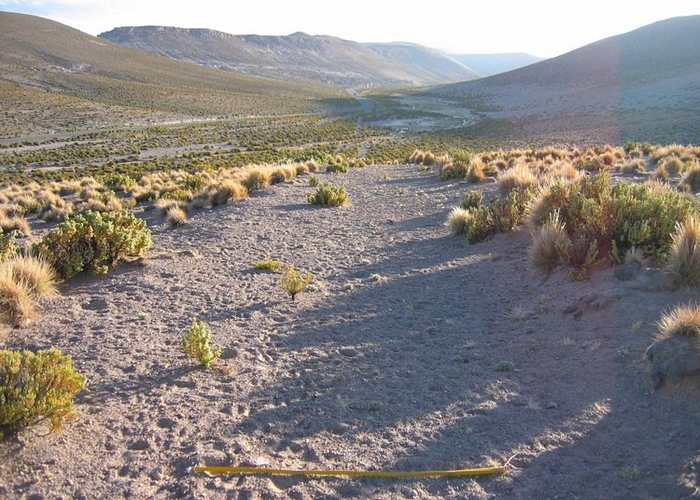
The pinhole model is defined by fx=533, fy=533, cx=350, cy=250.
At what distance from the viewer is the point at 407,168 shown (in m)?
21.0

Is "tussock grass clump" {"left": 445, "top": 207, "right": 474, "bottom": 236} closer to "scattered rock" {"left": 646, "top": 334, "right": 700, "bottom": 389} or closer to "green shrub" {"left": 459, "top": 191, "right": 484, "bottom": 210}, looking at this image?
"green shrub" {"left": 459, "top": 191, "right": 484, "bottom": 210}

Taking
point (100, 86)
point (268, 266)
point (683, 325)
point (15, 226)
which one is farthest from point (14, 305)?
point (100, 86)

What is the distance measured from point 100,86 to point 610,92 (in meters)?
71.2

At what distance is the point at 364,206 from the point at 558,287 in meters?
7.16

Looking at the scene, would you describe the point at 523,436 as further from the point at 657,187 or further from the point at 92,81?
the point at 92,81

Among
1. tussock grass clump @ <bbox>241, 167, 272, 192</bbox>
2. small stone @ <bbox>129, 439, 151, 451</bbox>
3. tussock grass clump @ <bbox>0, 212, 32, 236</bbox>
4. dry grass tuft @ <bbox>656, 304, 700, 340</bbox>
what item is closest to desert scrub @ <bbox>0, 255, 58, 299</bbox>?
small stone @ <bbox>129, 439, 151, 451</bbox>

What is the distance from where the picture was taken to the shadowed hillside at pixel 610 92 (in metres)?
38.0

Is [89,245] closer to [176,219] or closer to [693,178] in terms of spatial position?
[176,219]

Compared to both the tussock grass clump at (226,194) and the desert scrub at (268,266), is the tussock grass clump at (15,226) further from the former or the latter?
the desert scrub at (268,266)

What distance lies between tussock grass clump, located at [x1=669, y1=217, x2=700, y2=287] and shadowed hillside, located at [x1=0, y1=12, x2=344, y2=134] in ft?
194

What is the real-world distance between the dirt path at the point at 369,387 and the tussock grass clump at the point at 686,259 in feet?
0.77

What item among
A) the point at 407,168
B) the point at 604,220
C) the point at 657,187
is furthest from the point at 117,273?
the point at 407,168

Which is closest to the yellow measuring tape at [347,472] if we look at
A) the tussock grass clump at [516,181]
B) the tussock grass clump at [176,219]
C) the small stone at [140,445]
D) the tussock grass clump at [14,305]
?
the small stone at [140,445]

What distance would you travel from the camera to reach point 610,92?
206ft
